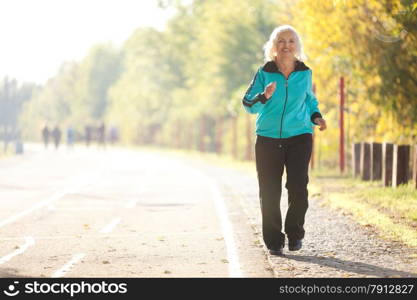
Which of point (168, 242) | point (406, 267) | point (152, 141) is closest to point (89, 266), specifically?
point (168, 242)

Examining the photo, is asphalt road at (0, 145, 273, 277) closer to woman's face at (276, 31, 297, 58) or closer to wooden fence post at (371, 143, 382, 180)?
woman's face at (276, 31, 297, 58)

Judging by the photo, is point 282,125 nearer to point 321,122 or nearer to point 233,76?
point 321,122

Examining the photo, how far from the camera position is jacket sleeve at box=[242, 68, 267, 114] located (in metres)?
7.82

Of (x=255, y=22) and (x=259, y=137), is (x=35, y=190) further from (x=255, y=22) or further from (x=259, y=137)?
(x=255, y=22)

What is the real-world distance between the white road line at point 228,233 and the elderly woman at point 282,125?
17.7 inches

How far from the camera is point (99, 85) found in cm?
11088

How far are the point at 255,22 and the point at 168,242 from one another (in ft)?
124

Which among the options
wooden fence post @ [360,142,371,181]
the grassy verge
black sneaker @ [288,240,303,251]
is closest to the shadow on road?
black sneaker @ [288,240,303,251]

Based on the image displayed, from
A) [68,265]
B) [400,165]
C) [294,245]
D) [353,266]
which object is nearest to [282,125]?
[294,245]

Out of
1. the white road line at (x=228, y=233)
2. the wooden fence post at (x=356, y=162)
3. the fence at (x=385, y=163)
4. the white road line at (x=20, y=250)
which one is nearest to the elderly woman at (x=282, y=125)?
the white road line at (x=228, y=233)

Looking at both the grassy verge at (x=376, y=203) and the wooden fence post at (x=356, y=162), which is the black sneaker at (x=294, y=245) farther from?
the wooden fence post at (x=356, y=162)

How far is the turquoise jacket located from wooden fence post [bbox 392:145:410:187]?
23.4ft

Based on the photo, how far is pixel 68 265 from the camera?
26.0 ft

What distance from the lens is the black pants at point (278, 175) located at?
8.00m
